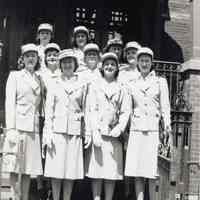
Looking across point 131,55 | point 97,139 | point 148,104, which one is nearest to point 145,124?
point 148,104

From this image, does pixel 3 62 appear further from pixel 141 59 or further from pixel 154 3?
pixel 141 59

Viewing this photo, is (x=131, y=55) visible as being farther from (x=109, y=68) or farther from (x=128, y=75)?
(x=109, y=68)

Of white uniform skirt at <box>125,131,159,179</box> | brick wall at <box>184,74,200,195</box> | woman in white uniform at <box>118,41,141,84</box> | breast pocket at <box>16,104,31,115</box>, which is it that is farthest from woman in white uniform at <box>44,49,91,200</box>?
brick wall at <box>184,74,200,195</box>

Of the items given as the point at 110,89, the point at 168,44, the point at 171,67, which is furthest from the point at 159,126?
the point at 168,44

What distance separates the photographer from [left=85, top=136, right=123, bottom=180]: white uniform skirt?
672cm

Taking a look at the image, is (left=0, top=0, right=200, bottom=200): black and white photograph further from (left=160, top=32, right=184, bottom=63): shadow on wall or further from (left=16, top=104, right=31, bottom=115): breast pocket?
(left=160, top=32, right=184, bottom=63): shadow on wall

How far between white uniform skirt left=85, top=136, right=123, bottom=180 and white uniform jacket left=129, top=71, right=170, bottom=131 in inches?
15.4

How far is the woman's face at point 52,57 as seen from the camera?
7230mm

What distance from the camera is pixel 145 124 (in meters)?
6.86

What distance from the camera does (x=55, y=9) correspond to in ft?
43.9

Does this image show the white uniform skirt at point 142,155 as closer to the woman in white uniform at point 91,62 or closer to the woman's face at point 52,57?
the woman in white uniform at point 91,62

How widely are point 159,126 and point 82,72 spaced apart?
134 cm

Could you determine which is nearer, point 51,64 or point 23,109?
point 23,109

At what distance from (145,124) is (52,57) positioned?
160cm
